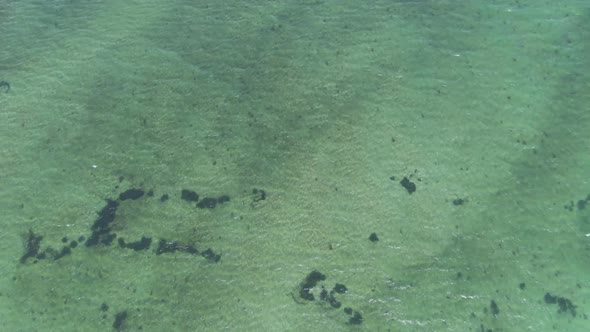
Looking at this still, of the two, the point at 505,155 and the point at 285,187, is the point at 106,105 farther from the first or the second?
the point at 505,155

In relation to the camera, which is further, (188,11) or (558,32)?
(188,11)

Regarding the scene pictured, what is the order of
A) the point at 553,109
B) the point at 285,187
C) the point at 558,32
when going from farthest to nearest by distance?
the point at 558,32, the point at 553,109, the point at 285,187

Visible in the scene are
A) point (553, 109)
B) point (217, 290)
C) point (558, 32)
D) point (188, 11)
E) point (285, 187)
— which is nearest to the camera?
point (217, 290)

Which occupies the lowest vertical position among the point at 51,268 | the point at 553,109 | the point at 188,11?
the point at 51,268

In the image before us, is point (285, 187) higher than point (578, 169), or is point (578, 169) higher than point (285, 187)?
point (578, 169)

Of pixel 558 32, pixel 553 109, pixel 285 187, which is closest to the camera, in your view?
pixel 285 187

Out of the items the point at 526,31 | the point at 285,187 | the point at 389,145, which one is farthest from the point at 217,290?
the point at 526,31

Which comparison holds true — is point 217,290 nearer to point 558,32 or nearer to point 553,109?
point 553,109

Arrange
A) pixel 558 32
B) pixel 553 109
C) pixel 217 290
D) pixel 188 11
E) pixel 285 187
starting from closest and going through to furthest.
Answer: pixel 217 290 → pixel 285 187 → pixel 553 109 → pixel 558 32 → pixel 188 11

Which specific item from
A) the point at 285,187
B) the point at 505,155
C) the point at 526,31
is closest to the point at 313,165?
the point at 285,187
